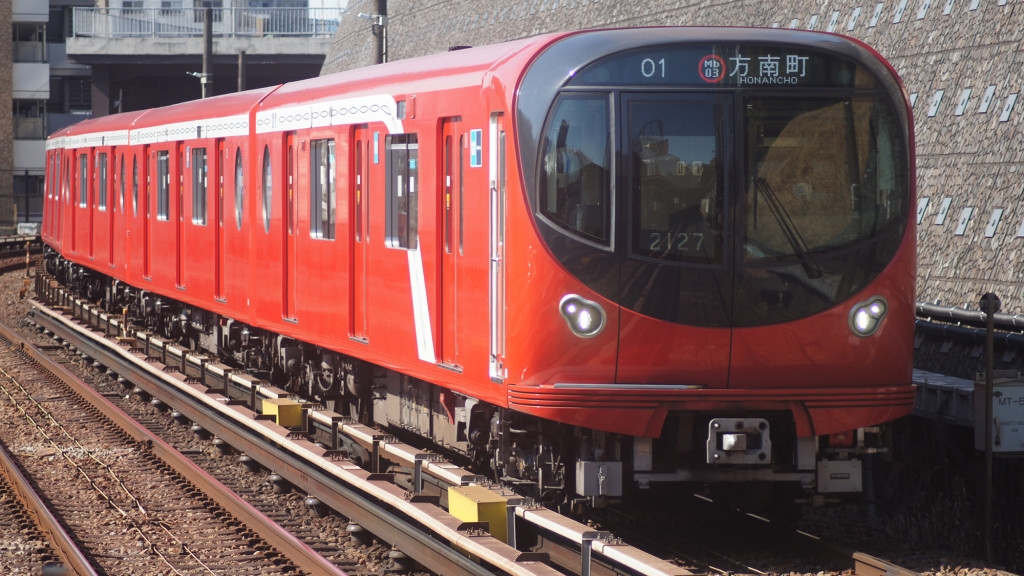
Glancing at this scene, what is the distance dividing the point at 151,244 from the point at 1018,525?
13.4 metres

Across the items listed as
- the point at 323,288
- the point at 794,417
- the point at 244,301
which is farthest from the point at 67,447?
the point at 794,417

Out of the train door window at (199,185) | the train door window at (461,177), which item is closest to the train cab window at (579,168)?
the train door window at (461,177)

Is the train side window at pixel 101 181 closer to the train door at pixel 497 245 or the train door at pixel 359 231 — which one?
the train door at pixel 359 231

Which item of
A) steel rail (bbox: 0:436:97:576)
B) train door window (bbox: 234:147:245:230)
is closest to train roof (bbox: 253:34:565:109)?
train door window (bbox: 234:147:245:230)

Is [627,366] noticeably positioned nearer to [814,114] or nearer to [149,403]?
[814,114]

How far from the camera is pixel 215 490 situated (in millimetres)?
10516

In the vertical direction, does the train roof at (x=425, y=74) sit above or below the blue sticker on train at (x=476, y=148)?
above

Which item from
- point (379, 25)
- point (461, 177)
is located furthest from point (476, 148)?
point (379, 25)

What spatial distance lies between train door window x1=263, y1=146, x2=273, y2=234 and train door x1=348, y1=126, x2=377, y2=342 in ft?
8.43

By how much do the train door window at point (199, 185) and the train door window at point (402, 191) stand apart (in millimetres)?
6409

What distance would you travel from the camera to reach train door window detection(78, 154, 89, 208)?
23984 millimetres

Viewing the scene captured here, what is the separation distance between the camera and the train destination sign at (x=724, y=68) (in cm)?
770

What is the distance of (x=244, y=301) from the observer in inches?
567

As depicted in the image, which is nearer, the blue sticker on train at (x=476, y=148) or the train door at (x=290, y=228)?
the blue sticker on train at (x=476, y=148)
